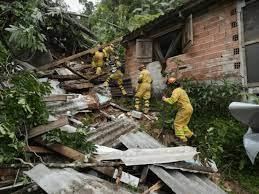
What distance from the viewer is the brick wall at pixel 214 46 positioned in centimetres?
735

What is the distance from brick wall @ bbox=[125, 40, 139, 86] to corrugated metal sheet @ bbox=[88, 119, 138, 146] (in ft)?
10.9

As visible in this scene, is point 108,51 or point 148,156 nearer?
point 148,156

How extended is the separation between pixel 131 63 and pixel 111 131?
4933 millimetres

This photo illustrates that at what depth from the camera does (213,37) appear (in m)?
7.87

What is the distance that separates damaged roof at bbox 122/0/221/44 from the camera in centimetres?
803

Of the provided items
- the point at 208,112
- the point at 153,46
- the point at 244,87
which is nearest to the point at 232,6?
the point at 244,87

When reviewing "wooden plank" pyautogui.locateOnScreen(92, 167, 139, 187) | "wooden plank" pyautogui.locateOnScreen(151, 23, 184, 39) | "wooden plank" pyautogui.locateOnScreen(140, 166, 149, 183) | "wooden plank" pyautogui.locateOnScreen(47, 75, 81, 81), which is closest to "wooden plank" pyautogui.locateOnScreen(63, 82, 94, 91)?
"wooden plank" pyautogui.locateOnScreen(47, 75, 81, 81)

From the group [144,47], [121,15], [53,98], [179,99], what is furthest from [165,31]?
[121,15]

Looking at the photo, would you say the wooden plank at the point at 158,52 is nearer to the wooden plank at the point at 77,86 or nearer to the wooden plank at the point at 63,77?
the wooden plank at the point at 77,86

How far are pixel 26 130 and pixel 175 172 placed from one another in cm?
271

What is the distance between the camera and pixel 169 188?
466 cm

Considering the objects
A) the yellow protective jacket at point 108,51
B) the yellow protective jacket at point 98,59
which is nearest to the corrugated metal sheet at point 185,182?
the yellow protective jacket at point 98,59

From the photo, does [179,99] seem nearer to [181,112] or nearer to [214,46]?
[181,112]

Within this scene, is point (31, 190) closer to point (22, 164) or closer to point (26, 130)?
point (22, 164)
